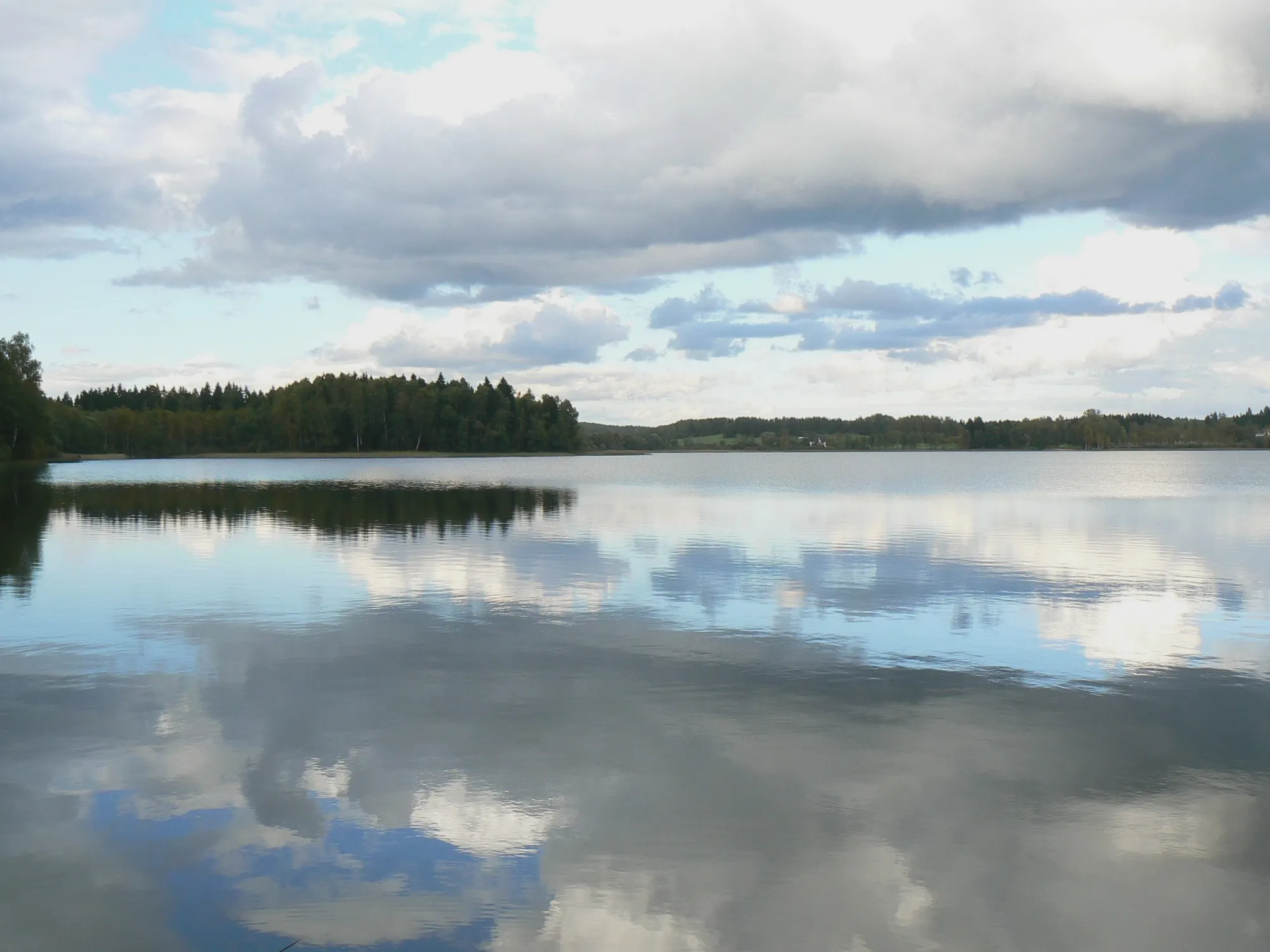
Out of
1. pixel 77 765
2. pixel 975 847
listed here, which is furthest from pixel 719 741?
pixel 77 765

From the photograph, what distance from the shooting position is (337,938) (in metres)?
7.50

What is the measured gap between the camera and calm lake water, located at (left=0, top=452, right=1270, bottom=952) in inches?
314

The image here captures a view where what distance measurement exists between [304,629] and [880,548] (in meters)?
20.0

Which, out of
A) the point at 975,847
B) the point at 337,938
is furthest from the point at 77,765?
the point at 975,847

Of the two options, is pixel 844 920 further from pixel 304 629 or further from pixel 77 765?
pixel 304 629

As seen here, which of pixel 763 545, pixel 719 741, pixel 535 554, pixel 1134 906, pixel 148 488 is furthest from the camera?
pixel 148 488

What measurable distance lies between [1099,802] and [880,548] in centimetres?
2365

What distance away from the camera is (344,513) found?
161 feet

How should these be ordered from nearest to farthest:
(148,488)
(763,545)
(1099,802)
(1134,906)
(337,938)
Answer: (337,938) → (1134,906) → (1099,802) → (763,545) → (148,488)

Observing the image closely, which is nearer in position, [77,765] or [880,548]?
[77,765]

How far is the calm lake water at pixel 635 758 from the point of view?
7.97 meters

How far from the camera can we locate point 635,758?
452 inches

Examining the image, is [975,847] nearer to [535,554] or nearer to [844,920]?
[844,920]

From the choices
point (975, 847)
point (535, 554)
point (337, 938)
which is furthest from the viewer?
point (535, 554)
